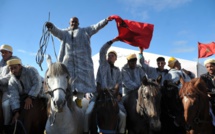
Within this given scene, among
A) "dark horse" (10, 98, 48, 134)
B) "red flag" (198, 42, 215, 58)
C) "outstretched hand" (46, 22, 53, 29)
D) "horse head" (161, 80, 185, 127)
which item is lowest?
"dark horse" (10, 98, 48, 134)

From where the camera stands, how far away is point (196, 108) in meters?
5.21

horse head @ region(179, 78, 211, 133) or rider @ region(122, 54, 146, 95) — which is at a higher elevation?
rider @ region(122, 54, 146, 95)

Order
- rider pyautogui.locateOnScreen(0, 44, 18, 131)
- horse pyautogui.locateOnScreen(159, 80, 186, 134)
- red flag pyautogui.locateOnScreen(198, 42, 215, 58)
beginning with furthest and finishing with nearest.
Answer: red flag pyautogui.locateOnScreen(198, 42, 215, 58) → horse pyautogui.locateOnScreen(159, 80, 186, 134) → rider pyautogui.locateOnScreen(0, 44, 18, 131)

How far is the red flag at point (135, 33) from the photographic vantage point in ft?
22.2

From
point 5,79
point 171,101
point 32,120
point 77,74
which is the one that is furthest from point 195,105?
point 5,79

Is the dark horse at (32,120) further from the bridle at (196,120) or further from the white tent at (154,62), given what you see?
the white tent at (154,62)

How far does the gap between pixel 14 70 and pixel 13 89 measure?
47 centimetres

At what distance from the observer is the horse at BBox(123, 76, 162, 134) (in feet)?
16.1

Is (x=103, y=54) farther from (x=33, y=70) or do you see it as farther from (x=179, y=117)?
(x=179, y=117)

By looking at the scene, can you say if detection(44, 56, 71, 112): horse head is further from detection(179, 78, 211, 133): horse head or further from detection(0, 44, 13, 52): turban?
detection(0, 44, 13, 52): turban

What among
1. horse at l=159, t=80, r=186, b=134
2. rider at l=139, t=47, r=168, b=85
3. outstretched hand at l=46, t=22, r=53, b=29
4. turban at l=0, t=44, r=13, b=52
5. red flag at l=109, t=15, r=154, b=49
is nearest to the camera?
outstretched hand at l=46, t=22, r=53, b=29

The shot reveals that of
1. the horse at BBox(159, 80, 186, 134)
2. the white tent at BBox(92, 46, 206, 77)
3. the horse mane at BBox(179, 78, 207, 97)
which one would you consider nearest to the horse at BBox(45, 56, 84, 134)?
the horse at BBox(159, 80, 186, 134)

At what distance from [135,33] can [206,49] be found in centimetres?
817

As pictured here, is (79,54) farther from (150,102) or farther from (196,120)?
(196,120)
